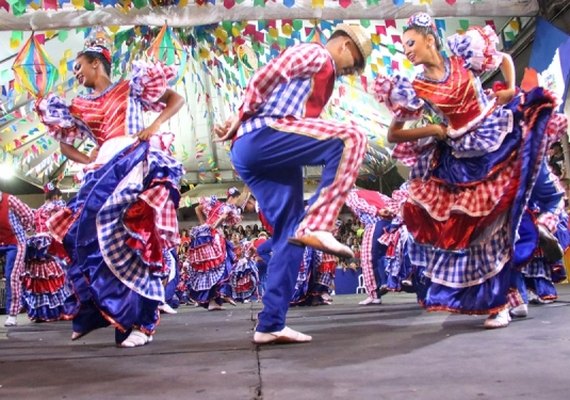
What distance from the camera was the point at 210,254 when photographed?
279 inches

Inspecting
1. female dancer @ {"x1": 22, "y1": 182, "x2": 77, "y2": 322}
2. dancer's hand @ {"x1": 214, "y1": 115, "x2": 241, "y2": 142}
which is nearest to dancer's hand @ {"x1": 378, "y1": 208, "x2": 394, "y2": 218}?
female dancer @ {"x1": 22, "y1": 182, "x2": 77, "y2": 322}

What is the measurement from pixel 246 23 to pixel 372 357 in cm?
624

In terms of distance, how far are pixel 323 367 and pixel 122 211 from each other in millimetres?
1282

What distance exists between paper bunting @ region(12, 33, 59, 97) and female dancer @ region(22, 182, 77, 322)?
1.73 m

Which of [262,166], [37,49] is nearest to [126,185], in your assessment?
[262,166]

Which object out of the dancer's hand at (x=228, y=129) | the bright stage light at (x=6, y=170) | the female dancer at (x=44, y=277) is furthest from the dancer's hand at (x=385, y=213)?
the bright stage light at (x=6, y=170)

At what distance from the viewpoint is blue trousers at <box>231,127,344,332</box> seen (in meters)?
2.25

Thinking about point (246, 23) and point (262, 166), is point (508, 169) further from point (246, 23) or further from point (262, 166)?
point (246, 23)

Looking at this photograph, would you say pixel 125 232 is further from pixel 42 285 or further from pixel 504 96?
pixel 42 285

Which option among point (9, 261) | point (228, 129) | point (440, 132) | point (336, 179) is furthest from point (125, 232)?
point (9, 261)

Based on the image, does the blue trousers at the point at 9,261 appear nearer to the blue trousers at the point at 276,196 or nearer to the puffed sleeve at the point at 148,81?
the puffed sleeve at the point at 148,81

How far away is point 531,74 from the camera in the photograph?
6.00 meters

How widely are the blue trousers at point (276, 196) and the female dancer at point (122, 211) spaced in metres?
0.50

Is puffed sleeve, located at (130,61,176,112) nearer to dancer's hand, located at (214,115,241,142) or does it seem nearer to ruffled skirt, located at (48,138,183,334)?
ruffled skirt, located at (48,138,183,334)
